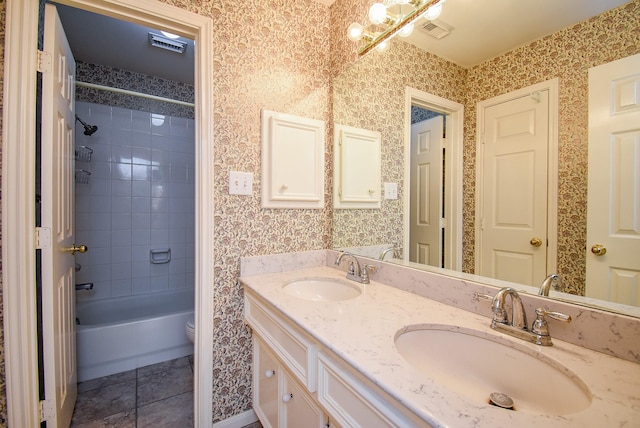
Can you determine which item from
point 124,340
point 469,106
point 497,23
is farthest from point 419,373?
point 124,340

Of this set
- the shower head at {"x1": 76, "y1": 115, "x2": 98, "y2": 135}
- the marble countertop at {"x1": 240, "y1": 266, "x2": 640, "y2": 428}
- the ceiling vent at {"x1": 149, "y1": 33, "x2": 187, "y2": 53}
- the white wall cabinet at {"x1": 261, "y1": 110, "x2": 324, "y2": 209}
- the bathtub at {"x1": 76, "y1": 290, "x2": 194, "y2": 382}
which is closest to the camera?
the marble countertop at {"x1": 240, "y1": 266, "x2": 640, "y2": 428}

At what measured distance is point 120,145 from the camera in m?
2.59

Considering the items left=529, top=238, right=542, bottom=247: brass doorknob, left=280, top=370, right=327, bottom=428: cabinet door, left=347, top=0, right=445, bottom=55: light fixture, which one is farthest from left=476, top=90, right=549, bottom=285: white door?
left=280, top=370, right=327, bottom=428: cabinet door

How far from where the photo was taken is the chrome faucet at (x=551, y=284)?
80 centimetres

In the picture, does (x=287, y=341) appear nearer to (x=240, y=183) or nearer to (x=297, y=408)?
(x=297, y=408)

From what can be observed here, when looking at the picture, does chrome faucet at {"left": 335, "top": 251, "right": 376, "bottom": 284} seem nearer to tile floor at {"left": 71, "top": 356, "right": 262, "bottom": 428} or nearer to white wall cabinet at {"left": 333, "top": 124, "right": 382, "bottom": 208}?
white wall cabinet at {"left": 333, "top": 124, "right": 382, "bottom": 208}

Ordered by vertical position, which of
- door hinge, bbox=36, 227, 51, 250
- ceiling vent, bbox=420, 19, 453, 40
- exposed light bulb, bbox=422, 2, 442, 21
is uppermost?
exposed light bulb, bbox=422, 2, 442, 21

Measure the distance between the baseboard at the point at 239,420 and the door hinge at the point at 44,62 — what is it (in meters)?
1.78

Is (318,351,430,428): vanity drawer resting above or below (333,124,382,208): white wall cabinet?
below

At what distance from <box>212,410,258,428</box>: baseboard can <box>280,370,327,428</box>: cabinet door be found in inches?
19.0

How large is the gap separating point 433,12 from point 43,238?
1.86 m

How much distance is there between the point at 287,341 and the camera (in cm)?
101

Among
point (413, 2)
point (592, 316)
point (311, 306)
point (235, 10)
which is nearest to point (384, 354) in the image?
point (311, 306)

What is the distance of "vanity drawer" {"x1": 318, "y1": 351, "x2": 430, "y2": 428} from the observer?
558 mm
